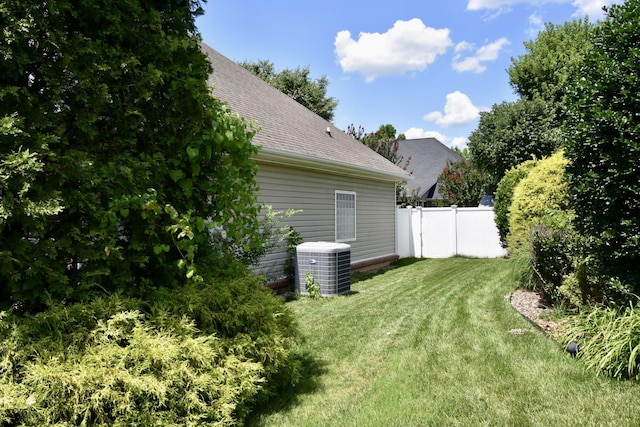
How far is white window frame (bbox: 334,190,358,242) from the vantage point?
11.4 metres

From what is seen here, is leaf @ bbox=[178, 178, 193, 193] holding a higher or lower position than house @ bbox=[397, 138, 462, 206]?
lower

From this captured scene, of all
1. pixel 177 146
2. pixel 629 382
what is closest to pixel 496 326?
pixel 629 382

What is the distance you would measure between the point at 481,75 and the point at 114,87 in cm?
2085

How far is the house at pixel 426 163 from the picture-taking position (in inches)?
1067

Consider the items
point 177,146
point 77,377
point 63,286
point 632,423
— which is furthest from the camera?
point 177,146

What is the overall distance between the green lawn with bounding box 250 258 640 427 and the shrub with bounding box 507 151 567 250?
10.0 feet

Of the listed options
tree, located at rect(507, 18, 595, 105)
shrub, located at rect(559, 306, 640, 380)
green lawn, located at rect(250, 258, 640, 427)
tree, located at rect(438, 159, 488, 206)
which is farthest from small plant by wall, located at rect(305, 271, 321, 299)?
tree, located at rect(507, 18, 595, 105)

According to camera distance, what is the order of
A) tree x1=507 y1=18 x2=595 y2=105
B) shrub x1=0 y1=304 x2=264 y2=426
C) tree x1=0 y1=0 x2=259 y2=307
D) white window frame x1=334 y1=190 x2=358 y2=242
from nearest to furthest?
shrub x1=0 y1=304 x2=264 y2=426, tree x1=0 y1=0 x2=259 y2=307, white window frame x1=334 y1=190 x2=358 y2=242, tree x1=507 y1=18 x2=595 y2=105

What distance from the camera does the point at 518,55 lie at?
22891 mm

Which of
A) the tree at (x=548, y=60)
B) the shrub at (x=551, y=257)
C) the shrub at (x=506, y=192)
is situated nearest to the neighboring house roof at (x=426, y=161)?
the tree at (x=548, y=60)

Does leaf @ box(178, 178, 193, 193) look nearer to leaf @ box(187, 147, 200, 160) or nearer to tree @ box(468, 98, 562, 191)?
leaf @ box(187, 147, 200, 160)

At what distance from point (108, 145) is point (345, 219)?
907 centimetres

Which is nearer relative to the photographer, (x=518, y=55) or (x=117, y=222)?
(x=117, y=222)

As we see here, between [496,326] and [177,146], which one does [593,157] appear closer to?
[496,326]
